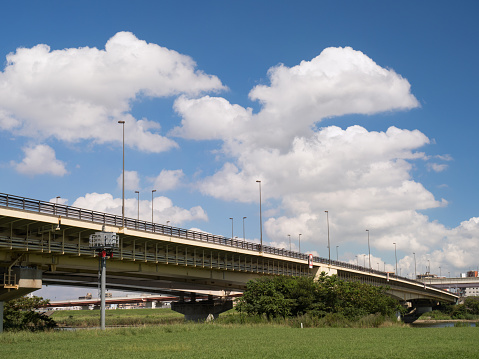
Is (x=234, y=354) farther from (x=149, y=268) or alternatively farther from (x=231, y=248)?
(x=231, y=248)

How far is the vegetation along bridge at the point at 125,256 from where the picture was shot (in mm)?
42875

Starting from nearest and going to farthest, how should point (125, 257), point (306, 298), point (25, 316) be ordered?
point (125, 257) → point (25, 316) → point (306, 298)

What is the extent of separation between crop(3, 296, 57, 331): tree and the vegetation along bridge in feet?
14.5

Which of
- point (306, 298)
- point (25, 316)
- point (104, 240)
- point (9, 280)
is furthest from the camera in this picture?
point (306, 298)

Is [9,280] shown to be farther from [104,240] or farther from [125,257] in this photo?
[125,257]

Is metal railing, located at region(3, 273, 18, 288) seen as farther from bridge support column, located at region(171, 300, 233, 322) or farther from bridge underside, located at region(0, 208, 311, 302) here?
bridge support column, located at region(171, 300, 233, 322)

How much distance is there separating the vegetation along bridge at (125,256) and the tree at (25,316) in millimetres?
4409

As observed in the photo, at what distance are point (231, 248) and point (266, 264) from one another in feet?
49.0

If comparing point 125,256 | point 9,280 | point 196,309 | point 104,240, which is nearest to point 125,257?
point 125,256

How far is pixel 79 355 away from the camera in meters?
27.7

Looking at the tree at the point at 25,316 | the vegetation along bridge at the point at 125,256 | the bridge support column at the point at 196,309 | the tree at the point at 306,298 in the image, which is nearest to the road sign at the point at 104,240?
the vegetation along bridge at the point at 125,256

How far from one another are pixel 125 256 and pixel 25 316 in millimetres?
16549

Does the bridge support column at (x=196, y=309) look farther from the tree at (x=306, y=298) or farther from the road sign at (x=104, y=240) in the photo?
the road sign at (x=104, y=240)

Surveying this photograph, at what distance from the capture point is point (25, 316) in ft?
195
